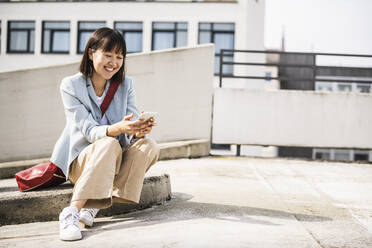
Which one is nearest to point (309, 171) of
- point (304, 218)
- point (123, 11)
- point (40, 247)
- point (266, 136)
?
point (266, 136)

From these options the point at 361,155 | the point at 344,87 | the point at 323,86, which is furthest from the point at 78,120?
the point at 361,155

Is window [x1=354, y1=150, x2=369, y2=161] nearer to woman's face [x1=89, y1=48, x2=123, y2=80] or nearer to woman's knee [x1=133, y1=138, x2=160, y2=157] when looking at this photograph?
woman's knee [x1=133, y1=138, x2=160, y2=157]

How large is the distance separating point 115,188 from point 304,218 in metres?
1.53

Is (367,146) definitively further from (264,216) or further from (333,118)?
(264,216)

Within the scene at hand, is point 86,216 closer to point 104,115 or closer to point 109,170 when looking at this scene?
point 109,170

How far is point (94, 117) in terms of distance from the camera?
103 inches

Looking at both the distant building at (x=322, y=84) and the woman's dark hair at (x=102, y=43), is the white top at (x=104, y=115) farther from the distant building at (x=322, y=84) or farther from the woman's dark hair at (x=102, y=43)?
the distant building at (x=322, y=84)

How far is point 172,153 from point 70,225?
4384mm

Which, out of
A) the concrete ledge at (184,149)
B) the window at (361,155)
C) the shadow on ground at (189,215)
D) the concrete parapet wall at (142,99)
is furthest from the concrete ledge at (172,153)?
the window at (361,155)

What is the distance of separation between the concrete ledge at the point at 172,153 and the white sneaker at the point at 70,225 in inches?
163

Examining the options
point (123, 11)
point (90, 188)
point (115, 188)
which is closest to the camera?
point (90, 188)

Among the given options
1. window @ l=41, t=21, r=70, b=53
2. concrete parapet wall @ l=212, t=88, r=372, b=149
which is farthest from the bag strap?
window @ l=41, t=21, r=70, b=53

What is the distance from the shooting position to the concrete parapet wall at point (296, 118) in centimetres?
748

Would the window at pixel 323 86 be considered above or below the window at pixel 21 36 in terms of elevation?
below
